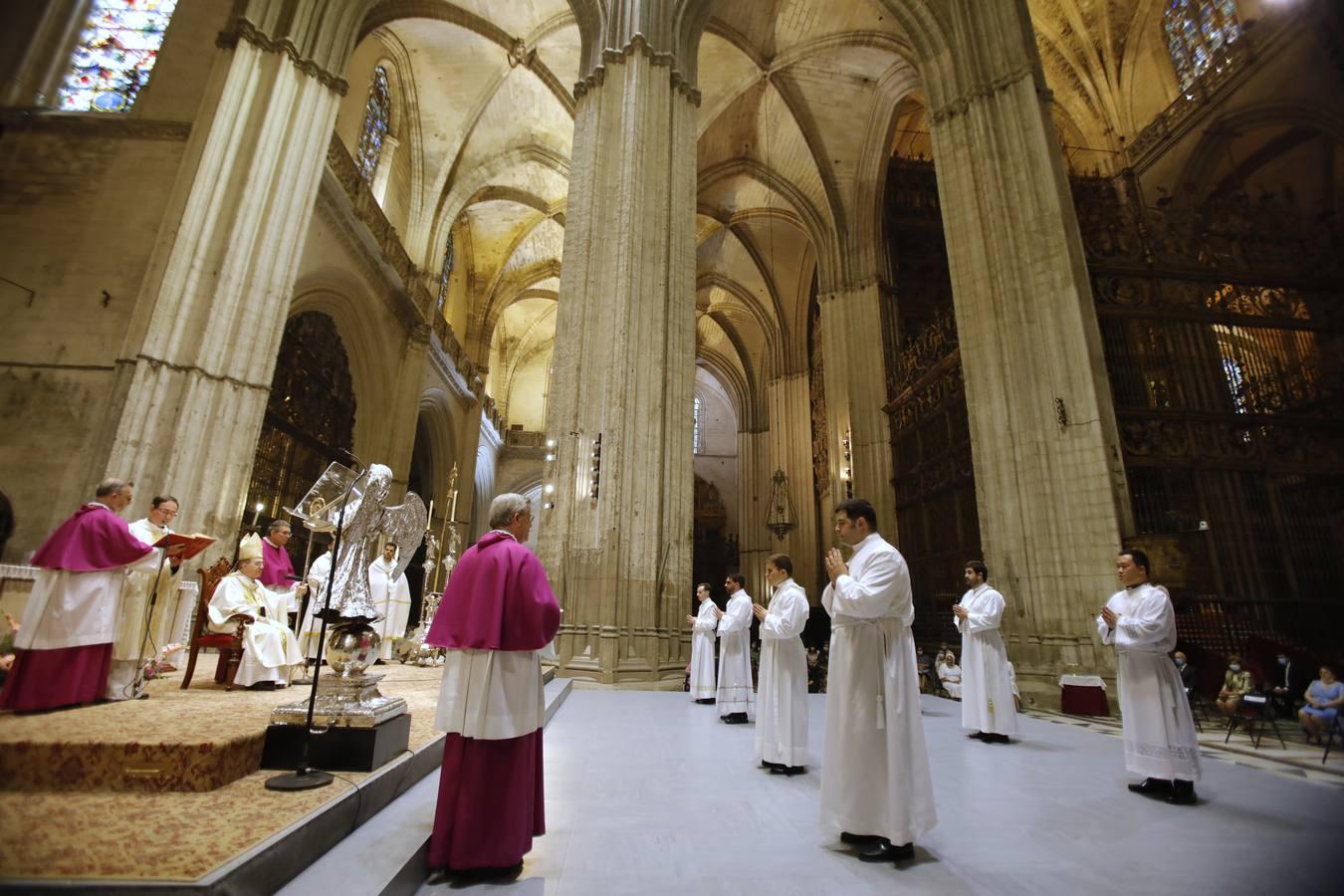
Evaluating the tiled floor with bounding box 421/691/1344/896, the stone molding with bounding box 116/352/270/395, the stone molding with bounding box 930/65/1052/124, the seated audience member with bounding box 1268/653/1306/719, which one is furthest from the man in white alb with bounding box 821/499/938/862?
the stone molding with bounding box 930/65/1052/124

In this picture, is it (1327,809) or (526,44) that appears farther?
(526,44)

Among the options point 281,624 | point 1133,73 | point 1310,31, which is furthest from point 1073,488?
point 1133,73

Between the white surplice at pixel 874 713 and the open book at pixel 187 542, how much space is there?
4177 millimetres

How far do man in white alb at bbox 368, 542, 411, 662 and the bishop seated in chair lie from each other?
1.50 meters

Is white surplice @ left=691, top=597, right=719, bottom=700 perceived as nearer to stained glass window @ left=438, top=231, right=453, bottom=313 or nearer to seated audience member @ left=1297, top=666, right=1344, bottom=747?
seated audience member @ left=1297, top=666, right=1344, bottom=747

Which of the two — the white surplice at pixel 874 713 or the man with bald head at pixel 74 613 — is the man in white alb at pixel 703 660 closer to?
the white surplice at pixel 874 713

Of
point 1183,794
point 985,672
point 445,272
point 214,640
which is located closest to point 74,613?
point 214,640

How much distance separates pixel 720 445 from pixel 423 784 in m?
26.1

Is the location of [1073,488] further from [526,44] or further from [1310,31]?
[526,44]

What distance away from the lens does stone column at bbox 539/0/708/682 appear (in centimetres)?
817

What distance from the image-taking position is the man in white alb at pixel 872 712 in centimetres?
245

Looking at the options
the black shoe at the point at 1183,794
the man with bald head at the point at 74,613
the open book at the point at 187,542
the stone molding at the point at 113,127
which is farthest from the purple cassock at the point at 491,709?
the stone molding at the point at 113,127

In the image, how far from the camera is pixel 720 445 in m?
28.8

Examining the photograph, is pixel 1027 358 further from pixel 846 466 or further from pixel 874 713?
pixel 874 713
